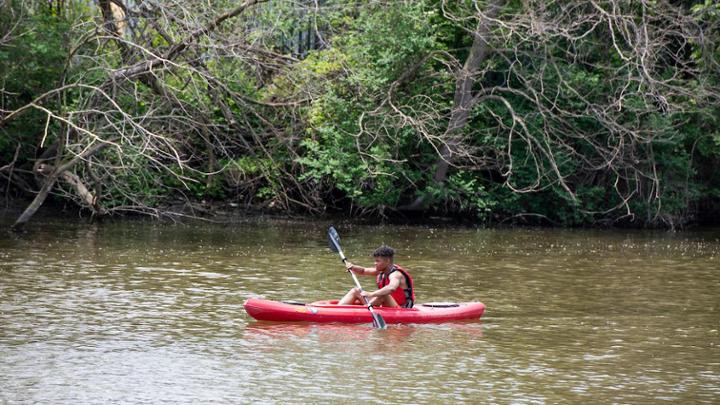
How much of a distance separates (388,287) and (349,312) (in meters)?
0.54

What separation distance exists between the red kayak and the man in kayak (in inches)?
6.7

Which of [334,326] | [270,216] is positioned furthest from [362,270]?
[270,216]

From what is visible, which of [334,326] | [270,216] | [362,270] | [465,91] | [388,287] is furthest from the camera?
[270,216]

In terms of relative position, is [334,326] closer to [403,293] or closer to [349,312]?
[349,312]

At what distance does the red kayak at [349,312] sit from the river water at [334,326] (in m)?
0.12

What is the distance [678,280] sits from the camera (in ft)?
55.3

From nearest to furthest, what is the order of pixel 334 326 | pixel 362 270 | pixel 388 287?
pixel 334 326
pixel 388 287
pixel 362 270

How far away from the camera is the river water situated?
32.2ft

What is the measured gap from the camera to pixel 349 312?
42.2 ft

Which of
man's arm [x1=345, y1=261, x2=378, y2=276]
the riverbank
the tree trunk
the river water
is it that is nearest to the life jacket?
man's arm [x1=345, y1=261, x2=378, y2=276]

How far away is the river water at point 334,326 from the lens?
32.2ft

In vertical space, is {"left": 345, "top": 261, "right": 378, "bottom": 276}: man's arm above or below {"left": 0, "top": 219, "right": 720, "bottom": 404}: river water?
above

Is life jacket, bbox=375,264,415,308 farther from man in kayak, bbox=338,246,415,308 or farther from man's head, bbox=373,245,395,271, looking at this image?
man's head, bbox=373,245,395,271

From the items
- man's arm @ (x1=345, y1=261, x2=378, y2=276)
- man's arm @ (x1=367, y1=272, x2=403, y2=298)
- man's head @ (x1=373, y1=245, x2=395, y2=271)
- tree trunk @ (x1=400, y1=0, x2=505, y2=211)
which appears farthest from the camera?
tree trunk @ (x1=400, y1=0, x2=505, y2=211)
